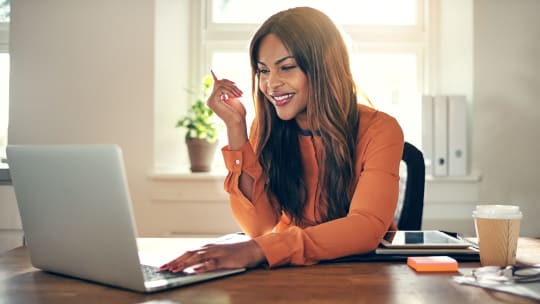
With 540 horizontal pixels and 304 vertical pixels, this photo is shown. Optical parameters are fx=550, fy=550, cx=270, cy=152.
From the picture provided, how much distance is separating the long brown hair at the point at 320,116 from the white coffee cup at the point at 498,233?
42 cm

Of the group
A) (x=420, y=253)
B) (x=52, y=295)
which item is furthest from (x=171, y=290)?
(x=420, y=253)

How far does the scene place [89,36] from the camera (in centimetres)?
248

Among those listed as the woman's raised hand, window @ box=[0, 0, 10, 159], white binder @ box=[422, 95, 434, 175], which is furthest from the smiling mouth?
window @ box=[0, 0, 10, 159]

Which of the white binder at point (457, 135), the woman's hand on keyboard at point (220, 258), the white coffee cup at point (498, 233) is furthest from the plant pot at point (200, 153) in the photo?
the white coffee cup at point (498, 233)

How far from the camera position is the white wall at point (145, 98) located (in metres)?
2.48

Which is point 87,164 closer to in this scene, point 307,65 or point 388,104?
point 307,65

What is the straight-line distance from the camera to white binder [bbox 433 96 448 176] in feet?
8.15

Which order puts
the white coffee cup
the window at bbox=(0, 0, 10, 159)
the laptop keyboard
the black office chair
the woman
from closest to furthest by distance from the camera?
the laptop keyboard → the white coffee cup → the woman → the black office chair → the window at bbox=(0, 0, 10, 159)

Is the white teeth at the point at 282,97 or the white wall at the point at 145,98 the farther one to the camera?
the white wall at the point at 145,98

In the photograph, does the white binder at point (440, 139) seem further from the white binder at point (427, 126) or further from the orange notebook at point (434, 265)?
the orange notebook at point (434, 265)

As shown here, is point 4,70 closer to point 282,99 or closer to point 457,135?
point 282,99

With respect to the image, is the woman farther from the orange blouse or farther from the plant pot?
the plant pot

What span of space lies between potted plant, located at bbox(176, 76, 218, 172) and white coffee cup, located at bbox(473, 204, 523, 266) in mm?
1653

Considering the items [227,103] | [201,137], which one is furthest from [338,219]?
[201,137]
